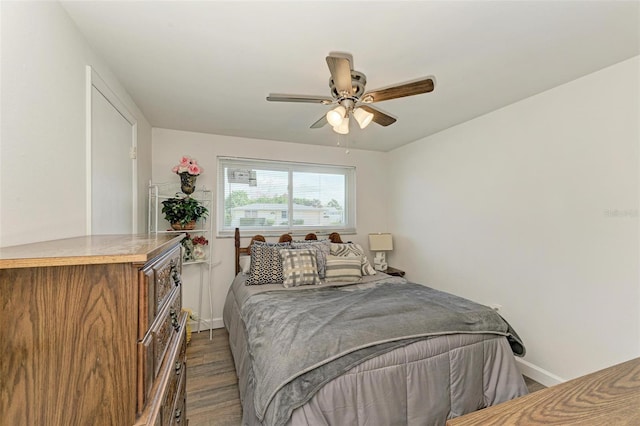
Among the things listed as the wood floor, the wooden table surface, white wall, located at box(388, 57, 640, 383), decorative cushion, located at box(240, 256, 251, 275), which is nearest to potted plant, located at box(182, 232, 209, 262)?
decorative cushion, located at box(240, 256, 251, 275)

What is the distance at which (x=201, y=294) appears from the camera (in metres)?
3.34

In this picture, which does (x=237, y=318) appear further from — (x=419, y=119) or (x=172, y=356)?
(x=419, y=119)

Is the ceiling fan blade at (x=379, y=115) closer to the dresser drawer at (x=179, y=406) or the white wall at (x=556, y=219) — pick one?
the white wall at (x=556, y=219)

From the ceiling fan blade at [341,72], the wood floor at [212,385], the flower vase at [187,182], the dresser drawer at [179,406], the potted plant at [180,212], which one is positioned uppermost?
the ceiling fan blade at [341,72]

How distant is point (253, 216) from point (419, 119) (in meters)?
2.32

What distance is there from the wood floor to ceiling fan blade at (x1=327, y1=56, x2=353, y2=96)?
229 centimetres

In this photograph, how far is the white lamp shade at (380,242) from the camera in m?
4.02

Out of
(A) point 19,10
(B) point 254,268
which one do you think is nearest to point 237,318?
(B) point 254,268

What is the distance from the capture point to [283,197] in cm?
384

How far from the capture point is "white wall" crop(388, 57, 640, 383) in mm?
1925

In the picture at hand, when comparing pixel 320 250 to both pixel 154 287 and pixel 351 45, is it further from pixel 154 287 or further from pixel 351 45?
pixel 154 287

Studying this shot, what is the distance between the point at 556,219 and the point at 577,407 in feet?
7.05

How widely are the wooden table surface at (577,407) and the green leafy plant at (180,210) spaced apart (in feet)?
9.60

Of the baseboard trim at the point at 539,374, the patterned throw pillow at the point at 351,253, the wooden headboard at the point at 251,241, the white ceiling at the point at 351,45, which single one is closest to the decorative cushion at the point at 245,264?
the wooden headboard at the point at 251,241
